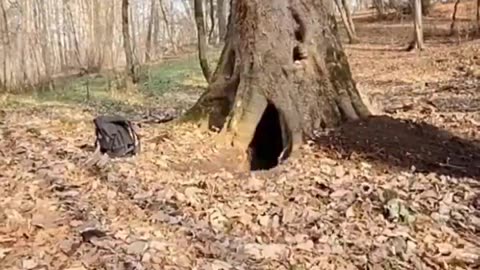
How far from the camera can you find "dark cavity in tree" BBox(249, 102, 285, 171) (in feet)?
20.0

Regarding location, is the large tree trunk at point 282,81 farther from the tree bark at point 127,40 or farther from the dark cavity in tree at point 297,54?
the tree bark at point 127,40

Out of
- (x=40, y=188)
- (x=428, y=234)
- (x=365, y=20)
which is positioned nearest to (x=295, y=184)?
(x=428, y=234)

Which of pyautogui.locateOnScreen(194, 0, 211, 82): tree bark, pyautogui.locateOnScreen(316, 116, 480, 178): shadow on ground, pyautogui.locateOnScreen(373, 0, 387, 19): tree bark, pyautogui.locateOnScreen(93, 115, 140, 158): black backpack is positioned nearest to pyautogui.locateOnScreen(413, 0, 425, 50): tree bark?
pyautogui.locateOnScreen(194, 0, 211, 82): tree bark

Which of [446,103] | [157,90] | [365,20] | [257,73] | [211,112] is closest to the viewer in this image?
[257,73]

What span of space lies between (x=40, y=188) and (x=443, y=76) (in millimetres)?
9066

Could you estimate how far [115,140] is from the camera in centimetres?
584

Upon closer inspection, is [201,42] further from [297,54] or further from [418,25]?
[297,54]

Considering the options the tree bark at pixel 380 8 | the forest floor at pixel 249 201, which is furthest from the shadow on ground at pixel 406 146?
the tree bark at pixel 380 8

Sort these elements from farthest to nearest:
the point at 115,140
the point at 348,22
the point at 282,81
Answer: the point at 348,22
the point at 282,81
the point at 115,140

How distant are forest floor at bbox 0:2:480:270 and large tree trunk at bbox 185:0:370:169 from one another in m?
0.27

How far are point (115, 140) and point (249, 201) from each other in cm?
184

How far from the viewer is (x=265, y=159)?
619 centimetres

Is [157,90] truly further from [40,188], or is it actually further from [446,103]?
[40,188]

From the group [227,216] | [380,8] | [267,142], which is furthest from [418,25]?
[227,216]
